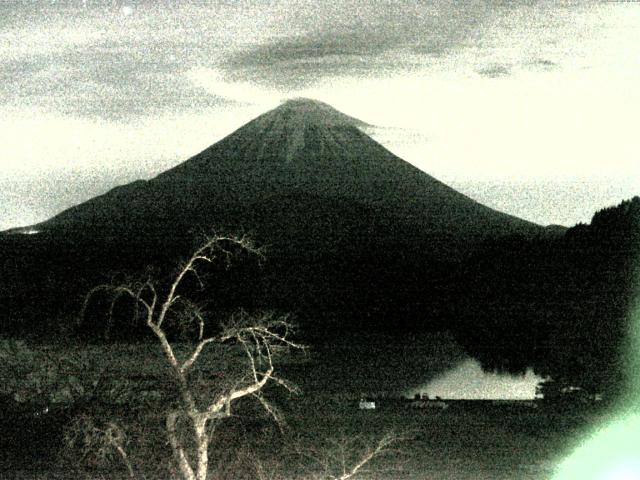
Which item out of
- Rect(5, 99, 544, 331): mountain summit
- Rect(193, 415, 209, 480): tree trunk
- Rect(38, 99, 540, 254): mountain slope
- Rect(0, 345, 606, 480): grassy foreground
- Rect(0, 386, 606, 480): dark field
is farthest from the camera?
Rect(38, 99, 540, 254): mountain slope

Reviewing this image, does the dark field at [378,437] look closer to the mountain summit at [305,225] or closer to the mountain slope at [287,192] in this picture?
the mountain summit at [305,225]

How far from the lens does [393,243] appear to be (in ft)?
368

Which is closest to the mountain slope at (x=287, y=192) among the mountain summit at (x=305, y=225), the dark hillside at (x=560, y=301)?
the mountain summit at (x=305, y=225)

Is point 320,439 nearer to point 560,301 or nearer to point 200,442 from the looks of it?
point 200,442

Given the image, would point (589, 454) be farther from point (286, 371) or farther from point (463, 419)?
point (286, 371)

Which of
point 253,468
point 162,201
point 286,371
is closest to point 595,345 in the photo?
point 286,371

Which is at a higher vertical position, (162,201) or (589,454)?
(162,201)

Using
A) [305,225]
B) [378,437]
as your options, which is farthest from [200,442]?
[305,225]

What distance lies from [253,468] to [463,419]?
5.70 metres

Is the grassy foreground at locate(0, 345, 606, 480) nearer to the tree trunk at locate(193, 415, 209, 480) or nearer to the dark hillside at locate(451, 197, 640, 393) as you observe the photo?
the tree trunk at locate(193, 415, 209, 480)

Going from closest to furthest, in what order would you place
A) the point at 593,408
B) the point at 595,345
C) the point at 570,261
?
the point at 593,408 < the point at 595,345 < the point at 570,261

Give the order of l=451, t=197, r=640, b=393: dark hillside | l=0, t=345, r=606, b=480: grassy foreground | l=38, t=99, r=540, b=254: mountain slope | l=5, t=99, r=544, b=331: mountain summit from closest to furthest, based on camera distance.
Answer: l=0, t=345, r=606, b=480: grassy foreground → l=451, t=197, r=640, b=393: dark hillside → l=5, t=99, r=544, b=331: mountain summit → l=38, t=99, r=540, b=254: mountain slope

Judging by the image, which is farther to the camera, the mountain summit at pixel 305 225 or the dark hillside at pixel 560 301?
the mountain summit at pixel 305 225

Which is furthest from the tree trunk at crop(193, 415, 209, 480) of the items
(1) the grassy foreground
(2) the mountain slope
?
(2) the mountain slope
